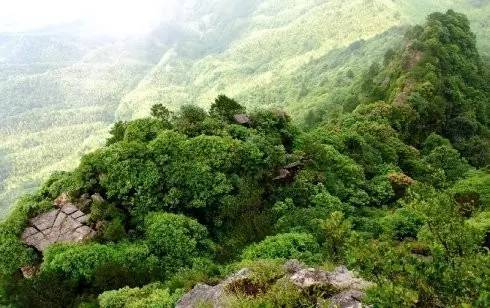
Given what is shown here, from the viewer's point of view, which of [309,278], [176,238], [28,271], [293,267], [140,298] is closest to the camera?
[309,278]

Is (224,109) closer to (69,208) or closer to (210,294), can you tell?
(69,208)

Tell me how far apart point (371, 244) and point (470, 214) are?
33.5 meters

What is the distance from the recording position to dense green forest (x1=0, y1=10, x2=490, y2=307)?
20.7m

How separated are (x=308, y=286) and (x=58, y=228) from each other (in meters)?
20.4

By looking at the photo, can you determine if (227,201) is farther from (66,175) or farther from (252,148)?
(66,175)

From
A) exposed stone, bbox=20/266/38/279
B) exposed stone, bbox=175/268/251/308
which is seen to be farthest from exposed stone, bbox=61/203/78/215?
exposed stone, bbox=175/268/251/308

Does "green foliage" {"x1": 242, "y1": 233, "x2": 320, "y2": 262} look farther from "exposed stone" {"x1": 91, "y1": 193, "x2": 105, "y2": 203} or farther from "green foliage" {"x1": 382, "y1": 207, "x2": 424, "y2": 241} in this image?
"exposed stone" {"x1": 91, "y1": 193, "x2": 105, "y2": 203}

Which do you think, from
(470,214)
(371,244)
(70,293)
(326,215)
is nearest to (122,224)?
(70,293)

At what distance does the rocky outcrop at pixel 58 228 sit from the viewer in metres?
36.2

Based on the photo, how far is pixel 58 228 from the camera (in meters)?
37.1

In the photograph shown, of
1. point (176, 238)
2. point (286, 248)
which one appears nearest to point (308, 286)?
point (286, 248)

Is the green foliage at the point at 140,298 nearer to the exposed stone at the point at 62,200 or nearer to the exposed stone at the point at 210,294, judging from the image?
the exposed stone at the point at 210,294

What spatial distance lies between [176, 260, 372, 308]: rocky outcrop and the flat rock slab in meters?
13.1

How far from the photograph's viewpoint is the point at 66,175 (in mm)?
42938
